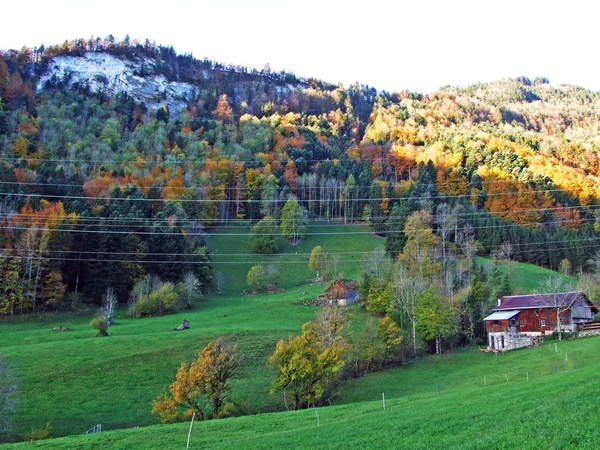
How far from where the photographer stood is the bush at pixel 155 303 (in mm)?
65875

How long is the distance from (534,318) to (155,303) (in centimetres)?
5086

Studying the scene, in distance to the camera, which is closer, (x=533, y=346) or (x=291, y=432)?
(x=291, y=432)

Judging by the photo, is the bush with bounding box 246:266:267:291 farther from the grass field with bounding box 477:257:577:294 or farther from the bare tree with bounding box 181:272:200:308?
the grass field with bounding box 477:257:577:294

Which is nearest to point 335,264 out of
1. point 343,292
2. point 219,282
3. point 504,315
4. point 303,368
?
point 343,292

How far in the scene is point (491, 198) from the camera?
5054 inches

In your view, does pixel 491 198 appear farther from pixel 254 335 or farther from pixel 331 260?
pixel 254 335

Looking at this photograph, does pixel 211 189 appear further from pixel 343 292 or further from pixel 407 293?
pixel 407 293

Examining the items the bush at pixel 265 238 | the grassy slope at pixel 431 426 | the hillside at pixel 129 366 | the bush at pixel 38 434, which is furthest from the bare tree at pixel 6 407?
the bush at pixel 265 238

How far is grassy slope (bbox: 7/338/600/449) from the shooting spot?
42.9 feet

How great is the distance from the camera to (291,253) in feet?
328

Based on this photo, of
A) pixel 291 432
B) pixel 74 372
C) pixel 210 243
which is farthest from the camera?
pixel 210 243

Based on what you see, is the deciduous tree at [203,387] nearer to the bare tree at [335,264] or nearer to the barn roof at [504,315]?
the barn roof at [504,315]

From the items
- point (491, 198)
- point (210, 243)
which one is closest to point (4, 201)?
point (210, 243)

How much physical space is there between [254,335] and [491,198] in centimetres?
9795
